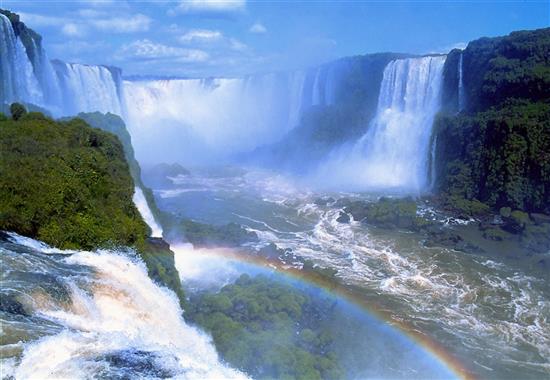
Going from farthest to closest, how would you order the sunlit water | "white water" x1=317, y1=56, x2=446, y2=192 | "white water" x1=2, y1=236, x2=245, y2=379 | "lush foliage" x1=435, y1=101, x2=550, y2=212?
"white water" x1=317, y1=56, x2=446, y2=192 < "lush foliage" x1=435, y1=101, x2=550, y2=212 < the sunlit water < "white water" x1=2, y1=236, x2=245, y2=379

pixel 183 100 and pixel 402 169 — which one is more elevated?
pixel 183 100

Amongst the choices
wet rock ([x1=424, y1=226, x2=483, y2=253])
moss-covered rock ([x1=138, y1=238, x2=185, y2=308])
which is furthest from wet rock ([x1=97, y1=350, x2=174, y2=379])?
wet rock ([x1=424, y1=226, x2=483, y2=253])

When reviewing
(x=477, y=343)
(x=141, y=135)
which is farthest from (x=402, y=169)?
(x=141, y=135)

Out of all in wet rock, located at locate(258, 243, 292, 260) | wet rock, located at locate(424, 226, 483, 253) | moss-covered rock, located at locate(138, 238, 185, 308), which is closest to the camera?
moss-covered rock, located at locate(138, 238, 185, 308)

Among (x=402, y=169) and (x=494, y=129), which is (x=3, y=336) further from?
(x=402, y=169)

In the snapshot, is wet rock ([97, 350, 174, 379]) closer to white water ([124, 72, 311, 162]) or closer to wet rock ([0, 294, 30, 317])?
wet rock ([0, 294, 30, 317])

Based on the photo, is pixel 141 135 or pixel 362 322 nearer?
pixel 362 322
